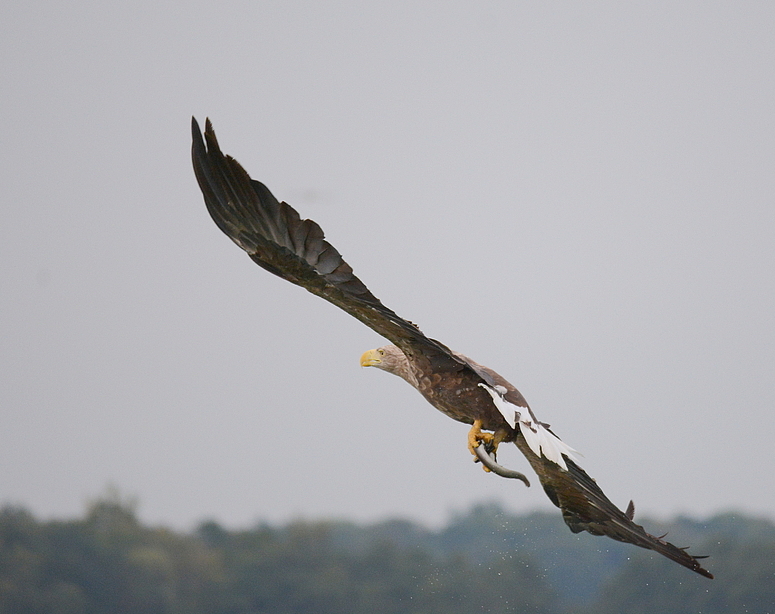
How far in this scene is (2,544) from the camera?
1898 cm

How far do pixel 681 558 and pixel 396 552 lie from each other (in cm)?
1285

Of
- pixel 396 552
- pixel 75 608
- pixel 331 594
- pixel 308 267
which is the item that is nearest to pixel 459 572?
pixel 396 552

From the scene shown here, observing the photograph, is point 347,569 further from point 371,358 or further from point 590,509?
point 371,358

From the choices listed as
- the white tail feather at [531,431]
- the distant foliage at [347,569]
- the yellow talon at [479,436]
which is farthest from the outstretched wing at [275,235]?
the distant foliage at [347,569]

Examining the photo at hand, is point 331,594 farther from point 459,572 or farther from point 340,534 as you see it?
point 459,572

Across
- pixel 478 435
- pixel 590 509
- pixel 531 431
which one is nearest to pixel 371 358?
pixel 478 435

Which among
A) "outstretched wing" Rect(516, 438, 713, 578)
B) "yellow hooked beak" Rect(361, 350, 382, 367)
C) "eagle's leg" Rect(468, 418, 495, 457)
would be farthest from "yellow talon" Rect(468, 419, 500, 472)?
"yellow hooked beak" Rect(361, 350, 382, 367)

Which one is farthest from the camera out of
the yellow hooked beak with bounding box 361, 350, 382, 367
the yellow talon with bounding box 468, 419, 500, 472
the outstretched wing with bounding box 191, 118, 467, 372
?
the yellow hooked beak with bounding box 361, 350, 382, 367

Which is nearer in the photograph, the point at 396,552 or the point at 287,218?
the point at 287,218

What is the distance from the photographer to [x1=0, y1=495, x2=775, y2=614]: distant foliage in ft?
58.1

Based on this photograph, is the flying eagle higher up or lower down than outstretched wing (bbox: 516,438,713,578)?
higher up

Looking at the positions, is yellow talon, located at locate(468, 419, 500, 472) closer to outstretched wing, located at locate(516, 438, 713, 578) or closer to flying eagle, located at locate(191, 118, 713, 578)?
flying eagle, located at locate(191, 118, 713, 578)

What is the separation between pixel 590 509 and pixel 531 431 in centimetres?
129

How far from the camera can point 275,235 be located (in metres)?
4.86
